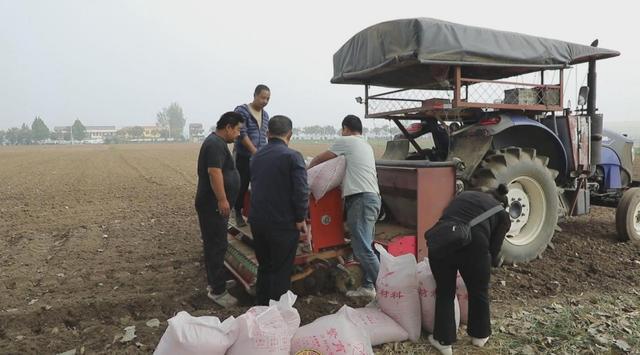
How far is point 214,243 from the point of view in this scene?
3914 mm

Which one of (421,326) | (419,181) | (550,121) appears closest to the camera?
(421,326)

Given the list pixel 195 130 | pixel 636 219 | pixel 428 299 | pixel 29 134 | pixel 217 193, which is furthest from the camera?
pixel 195 130

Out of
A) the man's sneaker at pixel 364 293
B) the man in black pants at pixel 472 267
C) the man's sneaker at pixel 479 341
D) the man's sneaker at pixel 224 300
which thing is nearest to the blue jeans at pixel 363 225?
the man's sneaker at pixel 364 293

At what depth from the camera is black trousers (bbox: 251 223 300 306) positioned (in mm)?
3324

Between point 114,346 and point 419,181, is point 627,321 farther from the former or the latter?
point 114,346

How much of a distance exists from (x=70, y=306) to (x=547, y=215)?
5058 millimetres

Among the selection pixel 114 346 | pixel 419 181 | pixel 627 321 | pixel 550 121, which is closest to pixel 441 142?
pixel 550 121

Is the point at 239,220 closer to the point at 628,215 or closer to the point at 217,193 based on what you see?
the point at 217,193

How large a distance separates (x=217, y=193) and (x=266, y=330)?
60.7 inches

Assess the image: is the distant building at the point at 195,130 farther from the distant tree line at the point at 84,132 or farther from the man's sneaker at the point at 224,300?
the man's sneaker at the point at 224,300

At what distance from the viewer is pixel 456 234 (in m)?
2.79

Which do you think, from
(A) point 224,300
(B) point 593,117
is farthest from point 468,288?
(B) point 593,117

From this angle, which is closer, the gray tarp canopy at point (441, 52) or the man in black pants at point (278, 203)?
the man in black pants at point (278, 203)

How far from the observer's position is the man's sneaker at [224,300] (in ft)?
12.8
